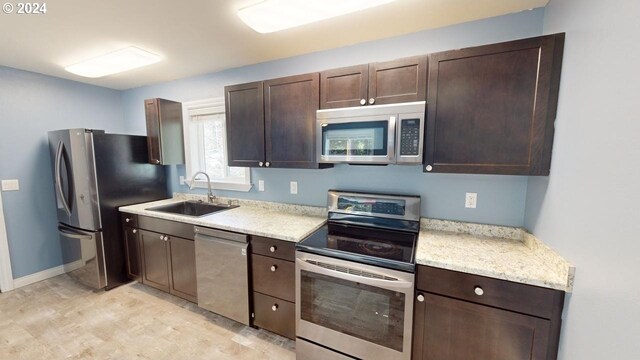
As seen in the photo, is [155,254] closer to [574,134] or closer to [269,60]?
[269,60]

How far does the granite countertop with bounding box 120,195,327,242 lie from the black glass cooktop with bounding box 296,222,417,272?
14 centimetres

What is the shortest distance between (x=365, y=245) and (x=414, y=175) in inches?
28.5

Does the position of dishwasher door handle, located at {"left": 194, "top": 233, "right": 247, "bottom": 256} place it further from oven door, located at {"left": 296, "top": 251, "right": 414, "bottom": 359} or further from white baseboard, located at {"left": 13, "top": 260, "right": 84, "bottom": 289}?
white baseboard, located at {"left": 13, "top": 260, "right": 84, "bottom": 289}

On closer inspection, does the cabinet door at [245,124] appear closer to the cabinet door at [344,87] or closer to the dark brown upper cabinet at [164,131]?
the cabinet door at [344,87]

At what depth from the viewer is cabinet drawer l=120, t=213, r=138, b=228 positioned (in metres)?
2.67

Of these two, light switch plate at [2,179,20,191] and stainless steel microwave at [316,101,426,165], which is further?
light switch plate at [2,179,20,191]

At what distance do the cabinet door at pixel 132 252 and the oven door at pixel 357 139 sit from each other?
2.36 metres

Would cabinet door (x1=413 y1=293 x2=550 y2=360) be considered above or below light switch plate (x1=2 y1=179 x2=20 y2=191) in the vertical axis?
below

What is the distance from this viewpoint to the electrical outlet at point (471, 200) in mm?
1797

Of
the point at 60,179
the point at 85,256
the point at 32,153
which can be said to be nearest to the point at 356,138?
the point at 85,256

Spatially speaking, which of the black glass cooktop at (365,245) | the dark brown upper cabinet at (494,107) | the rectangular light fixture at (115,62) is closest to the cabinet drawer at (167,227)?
the black glass cooktop at (365,245)

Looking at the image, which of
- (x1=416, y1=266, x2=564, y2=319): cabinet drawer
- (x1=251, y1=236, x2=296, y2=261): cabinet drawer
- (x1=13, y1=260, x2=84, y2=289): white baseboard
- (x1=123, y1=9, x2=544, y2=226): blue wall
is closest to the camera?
(x1=416, y1=266, x2=564, y2=319): cabinet drawer

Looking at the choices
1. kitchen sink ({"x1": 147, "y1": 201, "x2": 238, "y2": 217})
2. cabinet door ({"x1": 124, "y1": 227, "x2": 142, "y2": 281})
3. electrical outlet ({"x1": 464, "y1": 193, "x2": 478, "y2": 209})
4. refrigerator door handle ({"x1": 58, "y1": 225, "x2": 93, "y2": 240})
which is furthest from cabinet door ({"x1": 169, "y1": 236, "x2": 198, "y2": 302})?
electrical outlet ({"x1": 464, "y1": 193, "x2": 478, "y2": 209})

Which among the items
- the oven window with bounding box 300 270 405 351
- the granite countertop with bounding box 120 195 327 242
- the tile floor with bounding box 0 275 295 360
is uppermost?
the granite countertop with bounding box 120 195 327 242
